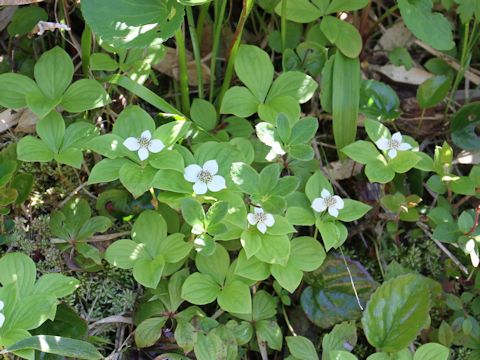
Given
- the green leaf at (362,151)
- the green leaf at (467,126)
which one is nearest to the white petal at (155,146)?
the green leaf at (362,151)

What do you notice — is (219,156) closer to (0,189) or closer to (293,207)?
(293,207)

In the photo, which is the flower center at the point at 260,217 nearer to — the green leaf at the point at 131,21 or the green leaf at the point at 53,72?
the green leaf at the point at 131,21

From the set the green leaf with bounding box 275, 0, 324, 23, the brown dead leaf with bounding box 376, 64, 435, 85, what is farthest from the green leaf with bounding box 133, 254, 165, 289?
the brown dead leaf with bounding box 376, 64, 435, 85

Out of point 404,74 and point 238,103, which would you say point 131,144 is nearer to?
point 238,103

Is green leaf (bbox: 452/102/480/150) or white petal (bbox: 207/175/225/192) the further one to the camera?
green leaf (bbox: 452/102/480/150)

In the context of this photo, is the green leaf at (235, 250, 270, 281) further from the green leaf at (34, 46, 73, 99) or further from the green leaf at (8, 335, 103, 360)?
the green leaf at (34, 46, 73, 99)

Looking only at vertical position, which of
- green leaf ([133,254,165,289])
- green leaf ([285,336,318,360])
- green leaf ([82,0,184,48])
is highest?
green leaf ([82,0,184,48])

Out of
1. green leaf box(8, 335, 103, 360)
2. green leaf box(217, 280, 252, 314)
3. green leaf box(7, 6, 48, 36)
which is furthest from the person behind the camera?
green leaf box(7, 6, 48, 36)

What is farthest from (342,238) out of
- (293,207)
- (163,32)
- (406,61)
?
(406,61)
